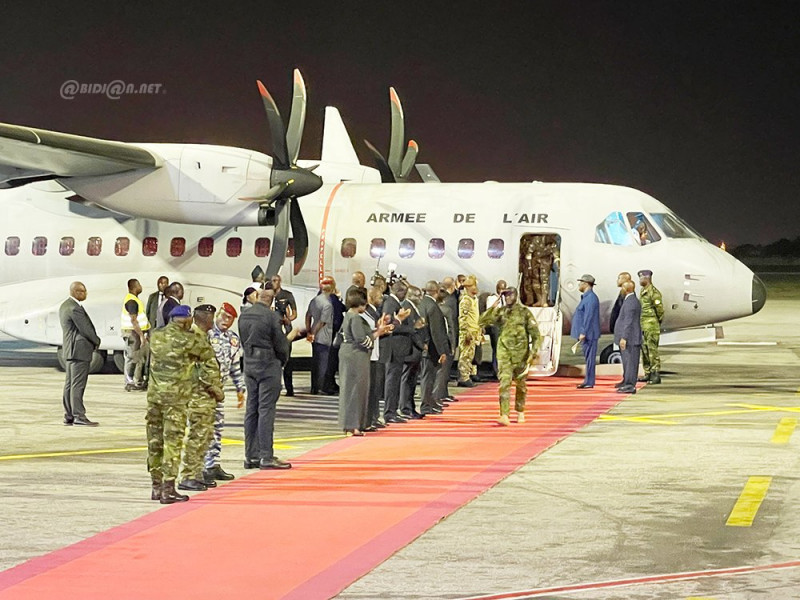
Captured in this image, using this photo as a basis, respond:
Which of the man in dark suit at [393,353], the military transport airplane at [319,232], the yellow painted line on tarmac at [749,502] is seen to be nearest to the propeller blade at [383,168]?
the military transport airplane at [319,232]

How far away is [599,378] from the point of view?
20.4 metres

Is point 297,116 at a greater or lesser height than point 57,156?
greater

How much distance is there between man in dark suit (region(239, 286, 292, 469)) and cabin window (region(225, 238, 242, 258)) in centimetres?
1025

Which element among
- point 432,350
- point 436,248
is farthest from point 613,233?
point 432,350

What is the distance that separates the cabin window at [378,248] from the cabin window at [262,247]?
6.00ft

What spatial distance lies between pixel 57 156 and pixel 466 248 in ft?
20.9

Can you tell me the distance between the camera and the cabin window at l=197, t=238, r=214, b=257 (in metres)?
22.1

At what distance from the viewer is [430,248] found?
21062mm

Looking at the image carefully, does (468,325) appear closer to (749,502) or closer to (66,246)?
(66,246)

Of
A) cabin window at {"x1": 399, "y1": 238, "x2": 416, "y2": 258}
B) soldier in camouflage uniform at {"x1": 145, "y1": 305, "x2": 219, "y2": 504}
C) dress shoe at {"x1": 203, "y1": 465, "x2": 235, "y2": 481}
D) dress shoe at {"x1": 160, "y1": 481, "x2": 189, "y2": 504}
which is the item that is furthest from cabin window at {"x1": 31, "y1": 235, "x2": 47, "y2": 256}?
dress shoe at {"x1": 160, "y1": 481, "x2": 189, "y2": 504}

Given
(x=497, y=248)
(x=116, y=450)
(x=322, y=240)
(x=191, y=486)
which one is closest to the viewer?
(x=191, y=486)

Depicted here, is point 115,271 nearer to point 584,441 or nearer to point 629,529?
point 584,441

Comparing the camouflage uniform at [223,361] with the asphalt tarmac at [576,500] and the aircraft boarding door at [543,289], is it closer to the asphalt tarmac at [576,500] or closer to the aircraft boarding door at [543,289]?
the asphalt tarmac at [576,500]

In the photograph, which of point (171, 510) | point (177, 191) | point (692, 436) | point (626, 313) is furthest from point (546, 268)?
point (171, 510)
